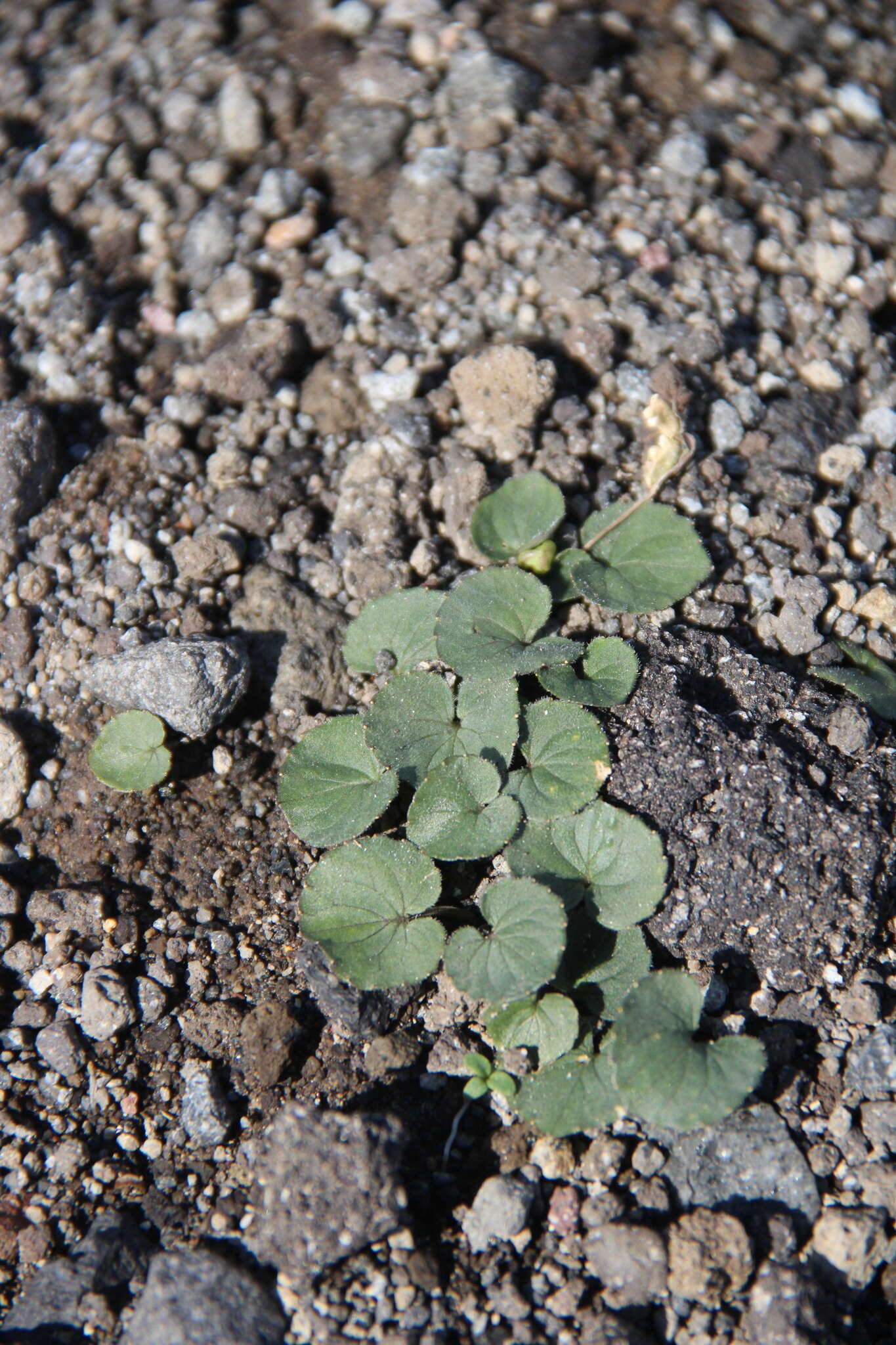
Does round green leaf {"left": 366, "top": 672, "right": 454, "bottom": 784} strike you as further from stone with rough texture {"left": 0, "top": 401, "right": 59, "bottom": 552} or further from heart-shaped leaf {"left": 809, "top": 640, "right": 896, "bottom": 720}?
stone with rough texture {"left": 0, "top": 401, "right": 59, "bottom": 552}

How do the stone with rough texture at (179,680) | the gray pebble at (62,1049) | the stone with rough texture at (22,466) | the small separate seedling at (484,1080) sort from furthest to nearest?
the stone with rough texture at (22,466), the stone with rough texture at (179,680), the gray pebble at (62,1049), the small separate seedling at (484,1080)

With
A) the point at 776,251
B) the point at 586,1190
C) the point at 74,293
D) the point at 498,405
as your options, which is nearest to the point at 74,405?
the point at 74,293

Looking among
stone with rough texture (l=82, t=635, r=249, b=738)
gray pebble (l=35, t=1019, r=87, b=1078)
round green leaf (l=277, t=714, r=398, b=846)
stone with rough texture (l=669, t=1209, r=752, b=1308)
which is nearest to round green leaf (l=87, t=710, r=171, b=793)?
stone with rough texture (l=82, t=635, r=249, b=738)

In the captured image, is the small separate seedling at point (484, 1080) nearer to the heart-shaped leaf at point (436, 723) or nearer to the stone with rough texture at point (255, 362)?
the heart-shaped leaf at point (436, 723)

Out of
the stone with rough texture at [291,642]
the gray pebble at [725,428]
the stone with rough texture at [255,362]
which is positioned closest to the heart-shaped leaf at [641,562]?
the gray pebble at [725,428]

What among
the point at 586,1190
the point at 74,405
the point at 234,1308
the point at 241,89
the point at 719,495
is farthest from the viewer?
the point at 241,89

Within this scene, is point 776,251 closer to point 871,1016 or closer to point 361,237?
point 361,237
